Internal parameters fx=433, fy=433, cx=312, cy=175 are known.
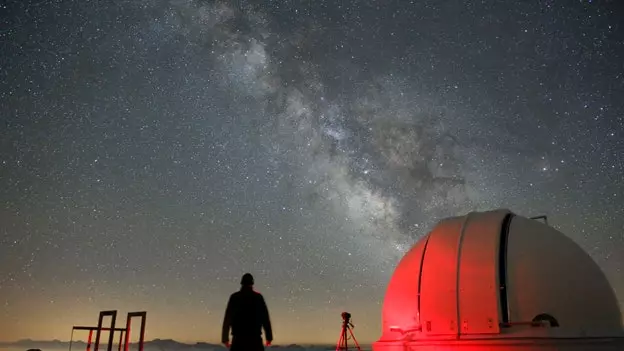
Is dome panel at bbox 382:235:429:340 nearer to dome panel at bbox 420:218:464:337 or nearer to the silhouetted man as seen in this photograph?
dome panel at bbox 420:218:464:337

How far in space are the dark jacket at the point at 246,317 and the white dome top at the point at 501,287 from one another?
5.78 meters

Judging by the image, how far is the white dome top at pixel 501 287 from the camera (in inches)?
379

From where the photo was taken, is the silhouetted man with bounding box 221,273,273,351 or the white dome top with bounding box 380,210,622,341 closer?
the silhouetted man with bounding box 221,273,273,351

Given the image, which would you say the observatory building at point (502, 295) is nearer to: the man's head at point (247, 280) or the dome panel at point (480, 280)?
the dome panel at point (480, 280)

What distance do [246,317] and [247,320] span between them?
0.13ft

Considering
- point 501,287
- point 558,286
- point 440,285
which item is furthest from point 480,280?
point 558,286

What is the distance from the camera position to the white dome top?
9617 mm

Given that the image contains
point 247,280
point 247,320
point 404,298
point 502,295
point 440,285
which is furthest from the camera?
point 404,298

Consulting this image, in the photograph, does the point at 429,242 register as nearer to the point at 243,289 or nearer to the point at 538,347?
the point at 538,347

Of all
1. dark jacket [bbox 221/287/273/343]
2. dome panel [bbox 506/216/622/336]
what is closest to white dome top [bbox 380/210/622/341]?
dome panel [bbox 506/216/622/336]

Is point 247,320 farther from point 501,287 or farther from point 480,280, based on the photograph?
point 501,287

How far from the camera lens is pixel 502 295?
980 cm

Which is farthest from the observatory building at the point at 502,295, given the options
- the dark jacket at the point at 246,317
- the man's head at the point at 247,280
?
the man's head at the point at 247,280

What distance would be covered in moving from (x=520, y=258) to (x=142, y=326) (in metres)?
11.5
